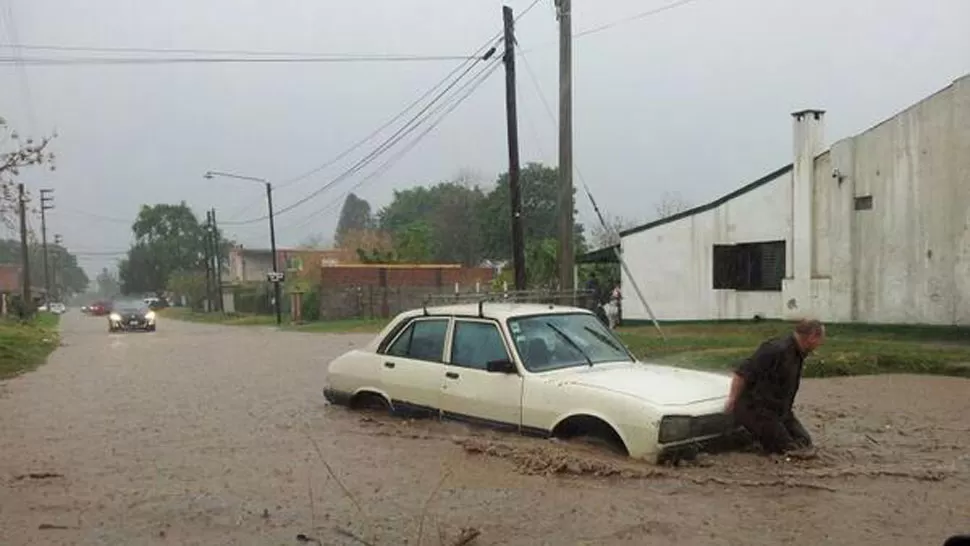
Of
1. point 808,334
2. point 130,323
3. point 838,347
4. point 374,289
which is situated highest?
point 808,334

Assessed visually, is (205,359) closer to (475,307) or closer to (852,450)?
(475,307)

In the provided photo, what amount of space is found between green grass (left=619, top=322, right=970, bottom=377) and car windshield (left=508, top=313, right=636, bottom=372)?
661cm

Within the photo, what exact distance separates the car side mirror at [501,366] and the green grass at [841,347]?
756 cm

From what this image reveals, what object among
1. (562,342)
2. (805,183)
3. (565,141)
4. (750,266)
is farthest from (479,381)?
(750,266)

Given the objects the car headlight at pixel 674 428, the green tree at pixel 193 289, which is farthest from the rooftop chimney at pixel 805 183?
the green tree at pixel 193 289

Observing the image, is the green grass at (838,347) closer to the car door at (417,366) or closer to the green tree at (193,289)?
the car door at (417,366)

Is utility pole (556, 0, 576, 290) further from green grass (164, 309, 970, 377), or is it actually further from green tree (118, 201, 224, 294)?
green tree (118, 201, 224, 294)


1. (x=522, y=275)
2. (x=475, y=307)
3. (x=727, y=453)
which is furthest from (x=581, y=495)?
(x=522, y=275)

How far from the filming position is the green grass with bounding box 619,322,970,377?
1430 cm

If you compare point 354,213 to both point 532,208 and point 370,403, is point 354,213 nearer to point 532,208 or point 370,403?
point 532,208

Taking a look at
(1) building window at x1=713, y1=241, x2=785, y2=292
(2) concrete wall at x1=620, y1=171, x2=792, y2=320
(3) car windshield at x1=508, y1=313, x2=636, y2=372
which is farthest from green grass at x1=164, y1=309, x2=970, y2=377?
(3) car windshield at x1=508, y1=313, x2=636, y2=372

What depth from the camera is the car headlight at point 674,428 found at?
671 centimetres

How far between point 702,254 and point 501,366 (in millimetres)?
19145

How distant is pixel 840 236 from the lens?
22172 mm
